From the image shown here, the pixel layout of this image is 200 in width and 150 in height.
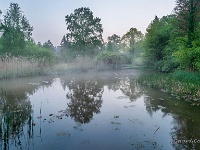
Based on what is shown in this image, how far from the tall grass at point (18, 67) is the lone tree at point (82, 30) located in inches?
643

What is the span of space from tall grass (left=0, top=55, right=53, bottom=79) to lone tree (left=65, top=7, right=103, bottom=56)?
16.3 metres

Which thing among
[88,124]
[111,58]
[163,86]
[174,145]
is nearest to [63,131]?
[88,124]

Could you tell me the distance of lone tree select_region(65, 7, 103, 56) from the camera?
135 ft

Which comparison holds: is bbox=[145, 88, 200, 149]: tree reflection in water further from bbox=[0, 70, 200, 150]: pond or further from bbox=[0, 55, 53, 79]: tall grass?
bbox=[0, 55, 53, 79]: tall grass

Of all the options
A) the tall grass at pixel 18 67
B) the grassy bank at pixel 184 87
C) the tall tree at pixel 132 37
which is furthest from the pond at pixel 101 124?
the tall tree at pixel 132 37

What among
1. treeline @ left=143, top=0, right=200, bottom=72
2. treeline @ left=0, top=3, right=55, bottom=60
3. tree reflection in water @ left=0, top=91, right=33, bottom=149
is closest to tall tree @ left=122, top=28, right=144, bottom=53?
treeline @ left=143, top=0, right=200, bottom=72

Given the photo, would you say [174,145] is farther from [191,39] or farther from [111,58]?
[111,58]

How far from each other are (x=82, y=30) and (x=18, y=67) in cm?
2172

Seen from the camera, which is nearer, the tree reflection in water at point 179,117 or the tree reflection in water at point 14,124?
the tree reflection in water at point 14,124

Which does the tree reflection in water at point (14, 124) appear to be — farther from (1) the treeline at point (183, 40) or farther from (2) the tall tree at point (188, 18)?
(2) the tall tree at point (188, 18)

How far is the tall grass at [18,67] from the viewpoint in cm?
2028

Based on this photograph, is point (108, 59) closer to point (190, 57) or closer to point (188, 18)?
point (188, 18)

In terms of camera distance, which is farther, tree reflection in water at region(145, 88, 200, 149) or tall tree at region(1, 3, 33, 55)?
tall tree at region(1, 3, 33, 55)

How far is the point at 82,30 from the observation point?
41.3m
